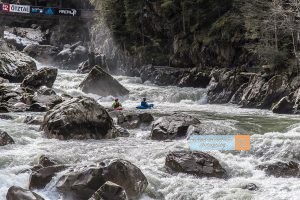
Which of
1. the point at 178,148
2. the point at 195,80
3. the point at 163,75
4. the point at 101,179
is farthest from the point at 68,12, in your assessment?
the point at 101,179

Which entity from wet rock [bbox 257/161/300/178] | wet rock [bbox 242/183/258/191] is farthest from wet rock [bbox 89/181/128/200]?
wet rock [bbox 257/161/300/178]

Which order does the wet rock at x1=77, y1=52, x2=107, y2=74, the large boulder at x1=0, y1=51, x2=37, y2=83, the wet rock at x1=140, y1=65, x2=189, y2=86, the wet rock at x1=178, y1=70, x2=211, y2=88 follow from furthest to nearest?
the wet rock at x1=77, y1=52, x2=107, y2=74 < the wet rock at x1=140, y1=65, x2=189, y2=86 < the wet rock at x1=178, y1=70, x2=211, y2=88 < the large boulder at x1=0, y1=51, x2=37, y2=83

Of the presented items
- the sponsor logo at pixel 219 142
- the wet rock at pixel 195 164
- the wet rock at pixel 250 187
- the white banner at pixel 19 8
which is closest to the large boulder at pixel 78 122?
the sponsor logo at pixel 219 142

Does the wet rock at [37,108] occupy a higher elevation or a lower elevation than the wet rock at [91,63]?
lower

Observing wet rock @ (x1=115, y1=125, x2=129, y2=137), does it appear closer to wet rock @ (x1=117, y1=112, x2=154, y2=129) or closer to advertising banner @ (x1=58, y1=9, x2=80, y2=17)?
wet rock @ (x1=117, y1=112, x2=154, y2=129)

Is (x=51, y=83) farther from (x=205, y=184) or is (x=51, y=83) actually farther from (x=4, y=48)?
(x=205, y=184)

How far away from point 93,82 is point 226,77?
9080 millimetres

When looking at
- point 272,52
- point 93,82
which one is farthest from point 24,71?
point 272,52

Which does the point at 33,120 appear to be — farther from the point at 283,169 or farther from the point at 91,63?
the point at 91,63

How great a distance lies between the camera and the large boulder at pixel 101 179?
32.4 feet

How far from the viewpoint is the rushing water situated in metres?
10.8

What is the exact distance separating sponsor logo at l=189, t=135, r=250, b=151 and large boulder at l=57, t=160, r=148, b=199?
430cm

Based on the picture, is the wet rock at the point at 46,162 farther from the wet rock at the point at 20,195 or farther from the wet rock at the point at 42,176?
the wet rock at the point at 20,195

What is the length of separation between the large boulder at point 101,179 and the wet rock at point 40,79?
62.7ft
